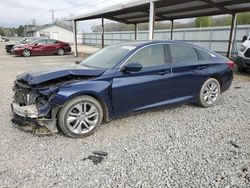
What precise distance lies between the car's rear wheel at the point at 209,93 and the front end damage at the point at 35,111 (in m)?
3.22

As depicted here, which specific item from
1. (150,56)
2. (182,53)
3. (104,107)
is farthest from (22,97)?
(182,53)

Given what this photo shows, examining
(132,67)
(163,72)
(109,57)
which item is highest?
(109,57)

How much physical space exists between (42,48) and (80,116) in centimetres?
1711

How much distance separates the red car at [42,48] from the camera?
18031mm

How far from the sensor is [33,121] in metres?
3.44

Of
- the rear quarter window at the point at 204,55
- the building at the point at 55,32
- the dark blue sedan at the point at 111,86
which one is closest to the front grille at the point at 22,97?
the dark blue sedan at the point at 111,86

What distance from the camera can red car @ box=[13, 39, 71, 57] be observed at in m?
18.0

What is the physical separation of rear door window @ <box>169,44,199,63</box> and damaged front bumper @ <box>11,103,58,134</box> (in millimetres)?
2627

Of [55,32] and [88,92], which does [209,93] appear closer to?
[88,92]

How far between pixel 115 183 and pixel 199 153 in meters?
1.33

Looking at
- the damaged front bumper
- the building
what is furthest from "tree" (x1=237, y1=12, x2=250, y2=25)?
the building

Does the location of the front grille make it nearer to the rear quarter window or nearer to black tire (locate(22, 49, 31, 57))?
the rear quarter window

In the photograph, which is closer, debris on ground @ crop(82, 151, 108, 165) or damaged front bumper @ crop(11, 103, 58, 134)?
debris on ground @ crop(82, 151, 108, 165)

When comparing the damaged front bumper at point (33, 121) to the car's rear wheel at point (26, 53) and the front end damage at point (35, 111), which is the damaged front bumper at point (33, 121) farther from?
the car's rear wheel at point (26, 53)
